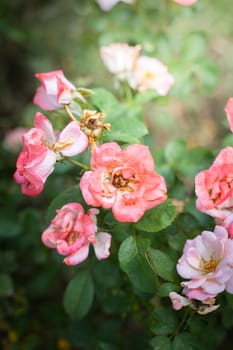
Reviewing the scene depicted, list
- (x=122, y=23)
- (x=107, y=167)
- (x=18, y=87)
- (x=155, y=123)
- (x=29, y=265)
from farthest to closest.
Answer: (x=18, y=87) < (x=155, y=123) < (x=29, y=265) < (x=122, y=23) < (x=107, y=167)

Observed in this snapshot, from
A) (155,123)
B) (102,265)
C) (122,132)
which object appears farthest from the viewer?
(155,123)

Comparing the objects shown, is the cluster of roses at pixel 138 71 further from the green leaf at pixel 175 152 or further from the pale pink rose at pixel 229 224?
the pale pink rose at pixel 229 224

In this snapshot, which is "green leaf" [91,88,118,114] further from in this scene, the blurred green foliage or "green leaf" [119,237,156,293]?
"green leaf" [119,237,156,293]

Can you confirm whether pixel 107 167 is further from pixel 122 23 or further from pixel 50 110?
pixel 122 23

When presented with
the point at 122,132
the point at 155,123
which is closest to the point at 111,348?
the point at 122,132

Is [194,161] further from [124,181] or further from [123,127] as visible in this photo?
[124,181]

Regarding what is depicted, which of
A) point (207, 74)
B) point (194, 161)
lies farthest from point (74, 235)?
A: point (207, 74)

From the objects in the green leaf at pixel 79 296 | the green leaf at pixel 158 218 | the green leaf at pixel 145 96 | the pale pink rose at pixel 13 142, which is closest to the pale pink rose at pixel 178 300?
the green leaf at pixel 158 218
